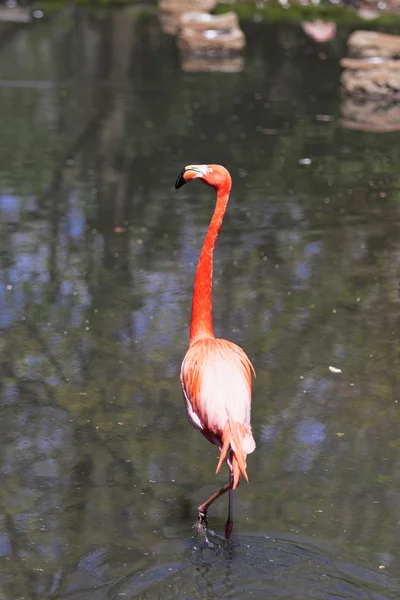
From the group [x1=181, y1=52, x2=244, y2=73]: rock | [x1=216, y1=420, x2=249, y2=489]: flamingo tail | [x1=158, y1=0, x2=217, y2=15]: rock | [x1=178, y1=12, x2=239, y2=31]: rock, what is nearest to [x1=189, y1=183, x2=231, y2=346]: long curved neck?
[x1=216, y1=420, x2=249, y2=489]: flamingo tail

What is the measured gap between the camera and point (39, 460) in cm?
516

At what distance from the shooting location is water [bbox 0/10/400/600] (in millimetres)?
4383

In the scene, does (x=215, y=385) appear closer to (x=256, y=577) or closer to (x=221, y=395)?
(x=221, y=395)

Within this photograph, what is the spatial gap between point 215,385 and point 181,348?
229 cm

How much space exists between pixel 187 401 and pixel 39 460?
111 cm

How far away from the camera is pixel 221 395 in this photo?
13.9 ft

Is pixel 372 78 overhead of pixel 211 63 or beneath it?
overhead

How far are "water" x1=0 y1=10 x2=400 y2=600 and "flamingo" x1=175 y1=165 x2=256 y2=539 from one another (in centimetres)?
41

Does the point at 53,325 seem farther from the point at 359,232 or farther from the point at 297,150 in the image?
the point at 297,150

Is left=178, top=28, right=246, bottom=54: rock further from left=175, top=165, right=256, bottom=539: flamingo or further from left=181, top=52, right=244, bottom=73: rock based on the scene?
left=175, top=165, right=256, bottom=539: flamingo

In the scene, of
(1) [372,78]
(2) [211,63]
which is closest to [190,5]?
(2) [211,63]

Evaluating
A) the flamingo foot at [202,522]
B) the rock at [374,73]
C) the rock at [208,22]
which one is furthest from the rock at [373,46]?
the flamingo foot at [202,522]

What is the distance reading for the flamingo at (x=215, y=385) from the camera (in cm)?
411

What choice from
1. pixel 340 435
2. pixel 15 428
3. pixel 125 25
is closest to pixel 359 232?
pixel 340 435
